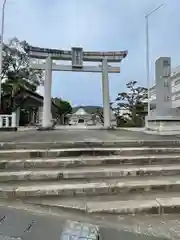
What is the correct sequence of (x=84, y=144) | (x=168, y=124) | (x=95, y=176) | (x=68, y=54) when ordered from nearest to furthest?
Answer: (x=95, y=176)
(x=84, y=144)
(x=168, y=124)
(x=68, y=54)

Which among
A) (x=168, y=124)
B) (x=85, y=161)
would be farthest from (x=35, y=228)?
(x=168, y=124)

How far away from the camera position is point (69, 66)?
15.8 metres

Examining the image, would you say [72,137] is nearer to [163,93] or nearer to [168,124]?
[168,124]

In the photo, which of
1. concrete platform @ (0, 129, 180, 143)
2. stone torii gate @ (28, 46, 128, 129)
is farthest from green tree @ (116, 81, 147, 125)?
concrete platform @ (0, 129, 180, 143)

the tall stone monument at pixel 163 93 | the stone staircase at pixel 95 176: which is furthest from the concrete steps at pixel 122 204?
the tall stone monument at pixel 163 93

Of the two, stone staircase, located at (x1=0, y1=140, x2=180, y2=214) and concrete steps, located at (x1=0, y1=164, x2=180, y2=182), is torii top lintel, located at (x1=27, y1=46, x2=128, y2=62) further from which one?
concrete steps, located at (x1=0, y1=164, x2=180, y2=182)

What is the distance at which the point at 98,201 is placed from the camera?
2.87 metres

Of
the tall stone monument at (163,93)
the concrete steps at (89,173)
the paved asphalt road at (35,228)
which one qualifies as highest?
the tall stone monument at (163,93)

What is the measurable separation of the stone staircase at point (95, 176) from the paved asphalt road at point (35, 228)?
38 cm

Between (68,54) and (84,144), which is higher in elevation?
(68,54)

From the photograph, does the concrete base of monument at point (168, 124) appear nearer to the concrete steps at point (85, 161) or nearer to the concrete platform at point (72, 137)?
the concrete platform at point (72, 137)

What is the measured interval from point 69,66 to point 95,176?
13138 millimetres

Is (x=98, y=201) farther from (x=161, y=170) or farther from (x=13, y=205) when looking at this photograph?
(x=161, y=170)

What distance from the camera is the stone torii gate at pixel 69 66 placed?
15.3 metres
